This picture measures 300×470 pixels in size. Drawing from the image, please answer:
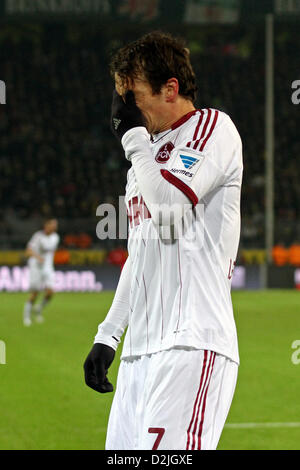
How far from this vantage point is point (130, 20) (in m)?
22.1

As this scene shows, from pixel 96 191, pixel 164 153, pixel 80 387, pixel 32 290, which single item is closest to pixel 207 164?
pixel 164 153

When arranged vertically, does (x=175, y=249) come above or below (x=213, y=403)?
above

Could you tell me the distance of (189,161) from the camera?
8.00 ft

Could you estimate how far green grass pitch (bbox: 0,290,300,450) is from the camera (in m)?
5.93

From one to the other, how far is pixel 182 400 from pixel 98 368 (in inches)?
19.7

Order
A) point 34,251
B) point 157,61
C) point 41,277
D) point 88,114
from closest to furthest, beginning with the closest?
point 157,61, point 41,277, point 34,251, point 88,114

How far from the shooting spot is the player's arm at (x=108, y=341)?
2.86 meters

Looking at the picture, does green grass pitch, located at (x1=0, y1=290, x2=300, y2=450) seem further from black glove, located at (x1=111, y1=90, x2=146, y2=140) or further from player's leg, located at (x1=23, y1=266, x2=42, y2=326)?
black glove, located at (x1=111, y1=90, x2=146, y2=140)

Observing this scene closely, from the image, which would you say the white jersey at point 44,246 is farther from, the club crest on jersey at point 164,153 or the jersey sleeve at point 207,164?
the jersey sleeve at point 207,164

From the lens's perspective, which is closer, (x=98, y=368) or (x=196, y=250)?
(x=196, y=250)

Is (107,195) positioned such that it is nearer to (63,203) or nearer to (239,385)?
(63,203)

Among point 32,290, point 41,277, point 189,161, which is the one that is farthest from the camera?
point 41,277

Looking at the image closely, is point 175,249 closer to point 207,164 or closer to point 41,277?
point 207,164

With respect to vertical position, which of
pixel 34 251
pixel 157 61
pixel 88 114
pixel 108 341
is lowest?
pixel 34 251
